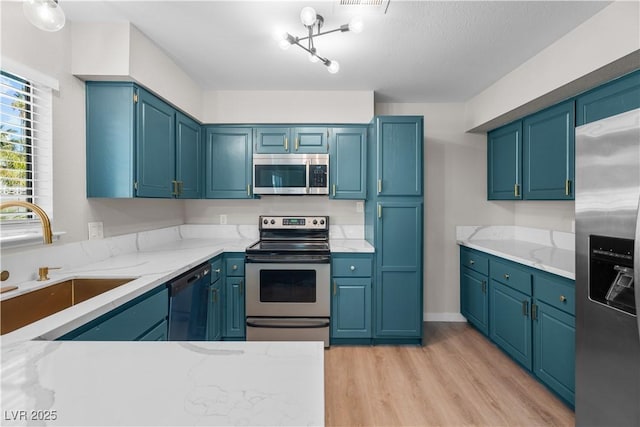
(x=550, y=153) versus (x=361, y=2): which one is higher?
(x=361, y=2)

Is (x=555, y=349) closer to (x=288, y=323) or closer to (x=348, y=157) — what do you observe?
(x=288, y=323)

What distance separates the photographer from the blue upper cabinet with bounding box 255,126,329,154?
121 inches

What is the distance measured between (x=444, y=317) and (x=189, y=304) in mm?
2694

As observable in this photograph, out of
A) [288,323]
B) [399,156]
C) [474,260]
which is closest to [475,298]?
[474,260]

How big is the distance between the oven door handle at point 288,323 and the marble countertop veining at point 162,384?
191 cm

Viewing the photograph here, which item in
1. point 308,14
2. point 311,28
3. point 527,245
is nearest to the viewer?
point 308,14

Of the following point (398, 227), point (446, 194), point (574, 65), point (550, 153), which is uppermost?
point (574, 65)

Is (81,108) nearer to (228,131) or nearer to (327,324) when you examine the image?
(228,131)

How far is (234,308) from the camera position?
277cm

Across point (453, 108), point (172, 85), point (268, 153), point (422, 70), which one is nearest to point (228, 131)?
point (268, 153)

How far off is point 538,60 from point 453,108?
3.82ft

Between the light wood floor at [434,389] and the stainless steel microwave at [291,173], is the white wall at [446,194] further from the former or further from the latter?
the stainless steel microwave at [291,173]

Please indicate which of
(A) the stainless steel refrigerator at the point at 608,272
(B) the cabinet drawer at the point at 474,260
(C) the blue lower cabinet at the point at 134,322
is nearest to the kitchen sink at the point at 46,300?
(C) the blue lower cabinet at the point at 134,322

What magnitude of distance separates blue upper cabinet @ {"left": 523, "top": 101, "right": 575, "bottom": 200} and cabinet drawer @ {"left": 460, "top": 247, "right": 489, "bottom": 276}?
67 centimetres
